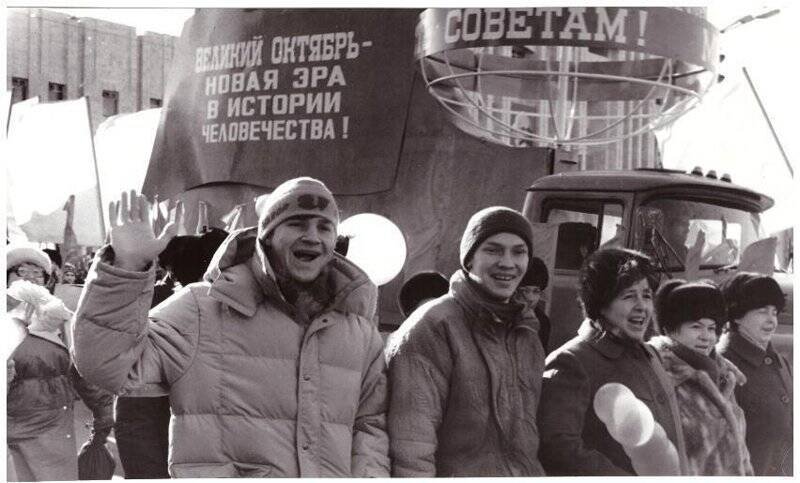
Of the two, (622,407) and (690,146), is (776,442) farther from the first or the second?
(690,146)

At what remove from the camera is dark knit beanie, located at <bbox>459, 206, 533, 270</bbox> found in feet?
12.9

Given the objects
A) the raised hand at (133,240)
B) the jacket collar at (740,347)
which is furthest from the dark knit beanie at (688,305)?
the raised hand at (133,240)

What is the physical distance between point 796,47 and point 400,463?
3.00 meters

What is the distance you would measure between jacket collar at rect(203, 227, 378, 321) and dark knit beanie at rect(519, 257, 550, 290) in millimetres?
1127

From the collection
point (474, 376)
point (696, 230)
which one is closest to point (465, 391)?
point (474, 376)

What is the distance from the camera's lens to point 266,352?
12.2ft

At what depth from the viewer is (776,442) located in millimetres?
4844

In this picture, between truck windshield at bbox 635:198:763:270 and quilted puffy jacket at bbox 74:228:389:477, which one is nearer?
quilted puffy jacket at bbox 74:228:389:477

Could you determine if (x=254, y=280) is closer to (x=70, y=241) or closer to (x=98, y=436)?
(x=98, y=436)

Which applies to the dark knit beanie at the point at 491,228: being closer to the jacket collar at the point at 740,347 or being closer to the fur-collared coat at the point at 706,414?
the fur-collared coat at the point at 706,414

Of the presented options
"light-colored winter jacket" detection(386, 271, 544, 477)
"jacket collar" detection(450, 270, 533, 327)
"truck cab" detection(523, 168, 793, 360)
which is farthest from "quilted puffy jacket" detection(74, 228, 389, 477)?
"truck cab" detection(523, 168, 793, 360)

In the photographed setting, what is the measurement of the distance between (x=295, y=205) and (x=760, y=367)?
84.1 inches

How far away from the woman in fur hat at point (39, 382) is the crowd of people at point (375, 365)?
0.72 metres

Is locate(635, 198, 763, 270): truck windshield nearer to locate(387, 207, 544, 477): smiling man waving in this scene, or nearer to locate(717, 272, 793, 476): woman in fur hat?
locate(717, 272, 793, 476): woman in fur hat
